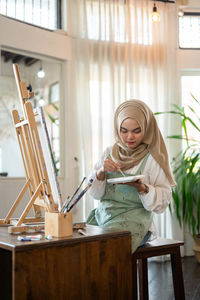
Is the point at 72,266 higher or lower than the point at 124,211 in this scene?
lower

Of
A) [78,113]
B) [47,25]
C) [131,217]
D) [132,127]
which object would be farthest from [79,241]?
[47,25]

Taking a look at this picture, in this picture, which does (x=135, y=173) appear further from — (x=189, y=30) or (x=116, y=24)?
(x=189, y=30)

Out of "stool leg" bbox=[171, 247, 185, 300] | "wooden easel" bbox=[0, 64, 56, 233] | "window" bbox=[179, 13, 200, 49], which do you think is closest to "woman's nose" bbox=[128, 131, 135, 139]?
"wooden easel" bbox=[0, 64, 56, 233]

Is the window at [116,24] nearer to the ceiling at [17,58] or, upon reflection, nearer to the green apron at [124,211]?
the ceiling at [17,58]

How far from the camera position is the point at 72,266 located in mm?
1601

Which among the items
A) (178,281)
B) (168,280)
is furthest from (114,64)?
(178,281)

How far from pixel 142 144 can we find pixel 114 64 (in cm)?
201

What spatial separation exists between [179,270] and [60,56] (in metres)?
2.51

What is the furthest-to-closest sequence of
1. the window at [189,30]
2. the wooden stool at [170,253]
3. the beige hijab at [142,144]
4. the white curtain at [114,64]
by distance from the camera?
the window at [189,30] → the white curtain at [114,64] → the beige hijab at [142,144] → the wooden stool at [170,253]

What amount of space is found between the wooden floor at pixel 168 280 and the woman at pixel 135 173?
963 mm

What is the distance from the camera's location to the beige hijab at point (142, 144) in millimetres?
2287

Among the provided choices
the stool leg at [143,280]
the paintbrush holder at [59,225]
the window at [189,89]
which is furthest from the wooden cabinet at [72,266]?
the window at [189,89]

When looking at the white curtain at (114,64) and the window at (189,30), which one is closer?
the white curtain at (114,64)

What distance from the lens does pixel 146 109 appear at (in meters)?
2.34
